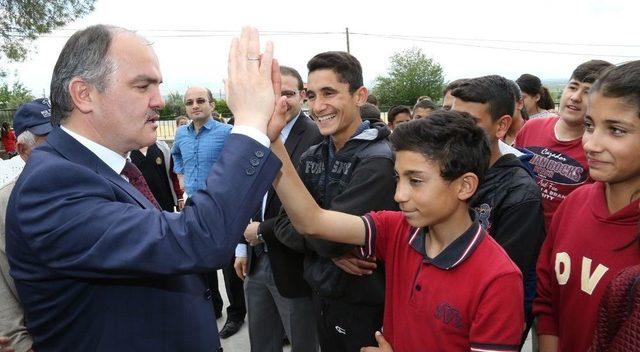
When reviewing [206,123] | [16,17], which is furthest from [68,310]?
[16,17]

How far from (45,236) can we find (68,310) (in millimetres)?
272

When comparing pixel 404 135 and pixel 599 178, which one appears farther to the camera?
pixel 404 135

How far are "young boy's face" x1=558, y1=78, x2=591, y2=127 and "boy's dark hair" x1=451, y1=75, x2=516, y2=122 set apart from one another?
76cm

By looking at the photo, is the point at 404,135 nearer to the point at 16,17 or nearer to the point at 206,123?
the point at 206,123

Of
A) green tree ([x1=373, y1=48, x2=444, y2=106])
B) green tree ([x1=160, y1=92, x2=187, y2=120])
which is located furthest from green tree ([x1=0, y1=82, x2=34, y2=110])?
green tree ([x1=373, y1=48, x2=444, y2=106])

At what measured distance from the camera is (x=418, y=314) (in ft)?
5.50

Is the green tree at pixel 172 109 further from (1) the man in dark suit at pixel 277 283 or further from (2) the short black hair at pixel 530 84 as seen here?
(1) the man in dark suit at pixel 277 283

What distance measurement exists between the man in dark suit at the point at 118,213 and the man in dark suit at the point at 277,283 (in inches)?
47.7

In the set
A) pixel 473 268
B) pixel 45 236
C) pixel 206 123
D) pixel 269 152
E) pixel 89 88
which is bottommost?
pixel 206 123

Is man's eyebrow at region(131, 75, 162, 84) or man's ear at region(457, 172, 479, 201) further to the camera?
man's ear at region(457, 172, 479, 201)

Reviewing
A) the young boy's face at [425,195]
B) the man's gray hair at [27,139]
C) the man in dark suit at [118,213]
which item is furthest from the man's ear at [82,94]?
the man's gray hair at [27,139]

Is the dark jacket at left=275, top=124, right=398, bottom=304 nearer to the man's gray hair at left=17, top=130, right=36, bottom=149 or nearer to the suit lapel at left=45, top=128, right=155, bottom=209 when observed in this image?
the suit lapel at left=45, top=128, right=155, bottom=209

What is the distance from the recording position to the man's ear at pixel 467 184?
1770mm

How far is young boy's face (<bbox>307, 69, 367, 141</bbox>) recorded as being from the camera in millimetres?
2656
